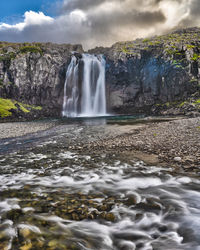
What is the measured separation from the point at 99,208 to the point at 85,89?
6144cm

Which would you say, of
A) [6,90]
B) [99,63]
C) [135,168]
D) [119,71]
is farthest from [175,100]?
[6,90]

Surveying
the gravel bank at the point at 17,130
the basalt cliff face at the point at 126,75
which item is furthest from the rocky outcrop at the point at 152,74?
the gravel bank at the point at 17,130

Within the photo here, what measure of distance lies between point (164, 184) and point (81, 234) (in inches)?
136

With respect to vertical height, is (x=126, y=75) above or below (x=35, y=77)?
below

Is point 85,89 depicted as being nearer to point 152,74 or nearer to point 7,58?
point 152,74

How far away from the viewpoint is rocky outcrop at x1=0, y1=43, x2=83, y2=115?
62.1 meters

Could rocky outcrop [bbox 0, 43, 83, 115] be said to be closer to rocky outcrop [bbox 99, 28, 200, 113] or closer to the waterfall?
the waterfall

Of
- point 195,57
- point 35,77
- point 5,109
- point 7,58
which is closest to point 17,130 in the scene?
point 5,109

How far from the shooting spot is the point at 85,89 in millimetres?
63219

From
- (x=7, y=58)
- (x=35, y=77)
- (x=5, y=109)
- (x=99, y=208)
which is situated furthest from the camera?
(x=7, y=58)

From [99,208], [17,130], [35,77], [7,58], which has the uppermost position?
[7,58]

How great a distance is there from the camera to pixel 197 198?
4.72 meters

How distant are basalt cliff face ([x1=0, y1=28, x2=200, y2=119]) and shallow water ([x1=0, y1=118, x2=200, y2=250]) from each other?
4763cm

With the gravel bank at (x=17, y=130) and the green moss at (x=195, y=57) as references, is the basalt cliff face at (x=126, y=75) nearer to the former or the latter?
the green moss at (x=195, y=57)
